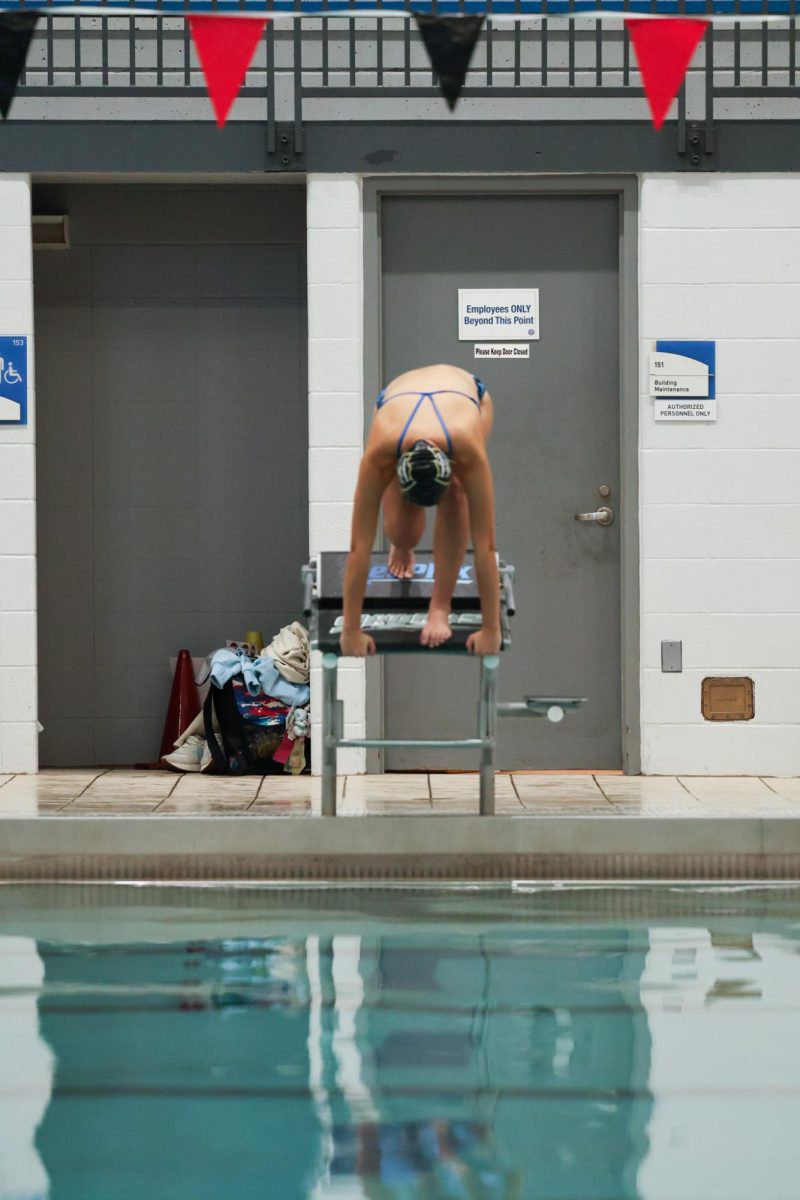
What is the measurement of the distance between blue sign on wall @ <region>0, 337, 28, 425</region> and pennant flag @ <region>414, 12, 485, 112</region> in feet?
7.57

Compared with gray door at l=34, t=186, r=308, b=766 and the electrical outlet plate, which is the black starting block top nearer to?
the electrical outlet plate

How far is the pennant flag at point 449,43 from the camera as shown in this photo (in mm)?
4391

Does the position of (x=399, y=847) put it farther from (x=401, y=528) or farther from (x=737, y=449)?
(x=737, y=449)

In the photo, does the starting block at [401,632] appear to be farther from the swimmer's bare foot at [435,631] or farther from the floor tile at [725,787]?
the floor tile at [725,787]

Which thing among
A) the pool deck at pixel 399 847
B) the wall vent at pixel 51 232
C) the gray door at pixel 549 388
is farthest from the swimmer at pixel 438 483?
the wall vent at pixel 51 232

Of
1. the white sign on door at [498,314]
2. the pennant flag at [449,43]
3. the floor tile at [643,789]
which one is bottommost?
the floor tile at [643,789]

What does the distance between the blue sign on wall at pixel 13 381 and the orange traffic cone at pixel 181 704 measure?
1.19 metres

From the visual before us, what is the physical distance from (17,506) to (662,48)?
2.93 m

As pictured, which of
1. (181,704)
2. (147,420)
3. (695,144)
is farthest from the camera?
(147,420)

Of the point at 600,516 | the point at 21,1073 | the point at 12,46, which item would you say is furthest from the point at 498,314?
the point at 21,1073

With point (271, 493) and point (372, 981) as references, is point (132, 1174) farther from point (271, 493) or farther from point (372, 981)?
point (271, 493)

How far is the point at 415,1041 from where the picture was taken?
298 centimetres

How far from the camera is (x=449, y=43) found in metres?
4.41

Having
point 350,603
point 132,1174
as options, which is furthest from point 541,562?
point 132,1174
